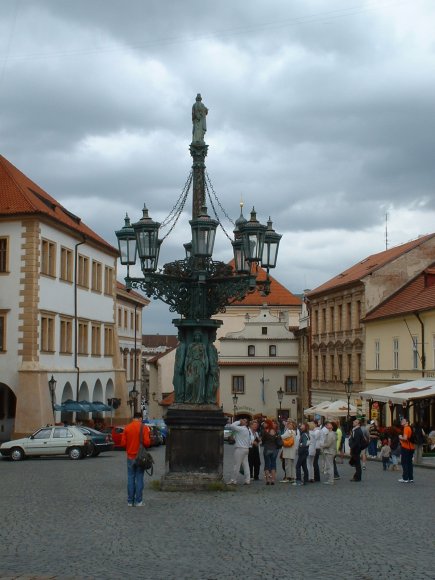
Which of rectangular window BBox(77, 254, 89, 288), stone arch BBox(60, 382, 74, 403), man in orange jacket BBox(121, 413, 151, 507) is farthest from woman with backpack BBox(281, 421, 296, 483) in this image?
rectangular window BBox(77, 254, 89, 288)

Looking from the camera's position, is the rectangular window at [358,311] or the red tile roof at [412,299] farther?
the rectangular window at [358,311]

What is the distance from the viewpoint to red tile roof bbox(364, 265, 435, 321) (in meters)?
49.2

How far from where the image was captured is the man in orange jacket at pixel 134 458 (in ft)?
54.9

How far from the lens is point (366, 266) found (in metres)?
65.9

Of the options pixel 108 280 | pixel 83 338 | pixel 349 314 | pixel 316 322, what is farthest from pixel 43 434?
pixel 316 322

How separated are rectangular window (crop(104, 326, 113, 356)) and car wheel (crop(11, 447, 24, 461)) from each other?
78.4 feet

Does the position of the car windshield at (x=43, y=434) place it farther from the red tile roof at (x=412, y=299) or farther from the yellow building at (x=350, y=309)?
the yellow building at (x=350, y=309)

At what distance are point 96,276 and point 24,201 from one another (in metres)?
11.0

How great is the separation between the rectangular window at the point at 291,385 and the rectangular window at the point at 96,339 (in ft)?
87.0

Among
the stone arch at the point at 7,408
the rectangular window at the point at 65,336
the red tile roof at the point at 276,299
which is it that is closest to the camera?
the stone arch at the point at 7,408

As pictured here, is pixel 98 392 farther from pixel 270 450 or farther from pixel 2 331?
pixel 270 450

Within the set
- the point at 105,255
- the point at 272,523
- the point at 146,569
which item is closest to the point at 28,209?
the point at 105,255

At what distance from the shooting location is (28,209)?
46969 millimetres

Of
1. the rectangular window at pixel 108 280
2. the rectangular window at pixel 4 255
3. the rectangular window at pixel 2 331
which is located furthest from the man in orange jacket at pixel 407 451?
the rectangular window at pixel 108 280
